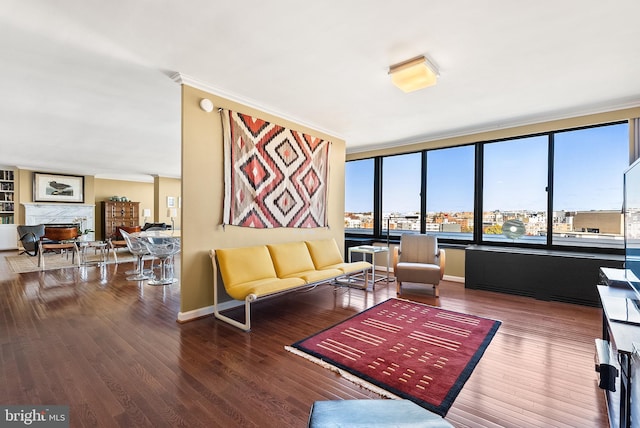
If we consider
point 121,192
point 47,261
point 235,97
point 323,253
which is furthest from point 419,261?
point 121,192

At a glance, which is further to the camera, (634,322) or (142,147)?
(142,147)

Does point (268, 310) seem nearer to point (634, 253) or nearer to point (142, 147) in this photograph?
point (634, 253)

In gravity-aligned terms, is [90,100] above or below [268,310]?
above

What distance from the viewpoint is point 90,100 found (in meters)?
3.71

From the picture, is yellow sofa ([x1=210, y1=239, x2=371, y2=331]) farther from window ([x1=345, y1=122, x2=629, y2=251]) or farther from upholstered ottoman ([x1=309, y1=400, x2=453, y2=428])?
window ([x1=345, y1=122, x2=629, y2=251])

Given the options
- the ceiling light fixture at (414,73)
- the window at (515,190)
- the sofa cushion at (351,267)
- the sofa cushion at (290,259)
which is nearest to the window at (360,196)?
the window at (515,190)

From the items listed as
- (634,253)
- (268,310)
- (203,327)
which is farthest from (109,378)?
(634,253)

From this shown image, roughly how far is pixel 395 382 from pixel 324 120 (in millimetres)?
3647

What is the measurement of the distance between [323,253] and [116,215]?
9504mm

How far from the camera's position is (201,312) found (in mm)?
3301

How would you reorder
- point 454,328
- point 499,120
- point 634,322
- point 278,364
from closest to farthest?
point 634,322 → point 278,364 → point 454,328 → point 499,120

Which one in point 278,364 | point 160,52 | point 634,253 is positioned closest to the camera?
point 634,253

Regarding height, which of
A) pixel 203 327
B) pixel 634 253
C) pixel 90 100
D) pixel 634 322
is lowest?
pixel 203 327

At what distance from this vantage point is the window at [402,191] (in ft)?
18.9
